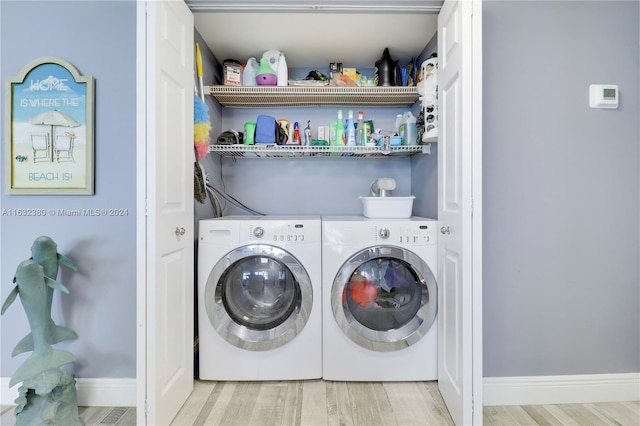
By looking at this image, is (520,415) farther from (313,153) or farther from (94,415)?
(94,415)

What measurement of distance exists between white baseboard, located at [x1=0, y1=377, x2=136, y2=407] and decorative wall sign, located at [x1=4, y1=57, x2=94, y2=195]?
38.0 inches

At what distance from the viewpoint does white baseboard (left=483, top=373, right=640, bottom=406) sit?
162cm

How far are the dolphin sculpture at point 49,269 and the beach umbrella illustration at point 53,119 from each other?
1.73 ft

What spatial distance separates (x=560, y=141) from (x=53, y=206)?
8.49 ft

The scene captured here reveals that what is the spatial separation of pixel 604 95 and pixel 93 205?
2633 mm

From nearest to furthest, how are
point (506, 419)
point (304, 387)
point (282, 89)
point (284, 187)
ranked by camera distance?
point (506, 419) < point (304, 387) < point (282, 89) < point (284, 187)

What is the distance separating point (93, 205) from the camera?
63.0 inches

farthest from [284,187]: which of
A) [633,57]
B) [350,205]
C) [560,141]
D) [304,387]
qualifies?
[633,57]

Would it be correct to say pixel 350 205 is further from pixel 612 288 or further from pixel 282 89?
pixel 612 288

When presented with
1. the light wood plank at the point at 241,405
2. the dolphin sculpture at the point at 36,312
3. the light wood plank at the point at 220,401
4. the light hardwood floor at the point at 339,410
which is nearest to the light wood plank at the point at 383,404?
the light hardwood floor at the point at 339,410

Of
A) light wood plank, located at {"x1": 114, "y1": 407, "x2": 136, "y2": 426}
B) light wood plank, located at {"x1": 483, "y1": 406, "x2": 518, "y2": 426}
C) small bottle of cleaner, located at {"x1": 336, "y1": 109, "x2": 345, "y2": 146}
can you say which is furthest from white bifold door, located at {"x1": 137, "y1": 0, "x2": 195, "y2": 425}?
light wood plank, located at {"x1": 483, "y1": 406, "x2": 518, "y2": 426}

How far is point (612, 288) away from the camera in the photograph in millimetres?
1617

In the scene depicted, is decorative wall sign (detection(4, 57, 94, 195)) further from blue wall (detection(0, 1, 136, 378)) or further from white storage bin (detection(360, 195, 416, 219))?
white storage bin (detection(360, 195, 416, 219))

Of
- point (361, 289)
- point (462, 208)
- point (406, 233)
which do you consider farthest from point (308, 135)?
point (462, 208)
